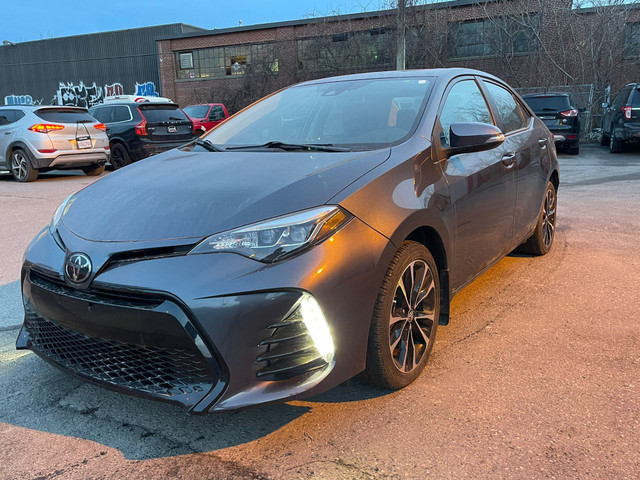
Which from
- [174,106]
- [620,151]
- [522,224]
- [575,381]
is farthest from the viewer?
[620,151]

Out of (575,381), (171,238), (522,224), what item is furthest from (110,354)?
(522,224)

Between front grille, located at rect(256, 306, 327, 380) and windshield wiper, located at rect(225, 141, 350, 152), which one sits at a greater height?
windshield wiper, located at rect(225, 141, 350, 152)

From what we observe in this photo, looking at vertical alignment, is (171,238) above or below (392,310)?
above

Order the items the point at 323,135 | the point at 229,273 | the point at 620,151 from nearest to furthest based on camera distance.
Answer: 1. the point at 229,273
2. the point at 323,135
3. the point at 620,151

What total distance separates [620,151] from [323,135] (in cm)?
1370

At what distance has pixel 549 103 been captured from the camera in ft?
44.1

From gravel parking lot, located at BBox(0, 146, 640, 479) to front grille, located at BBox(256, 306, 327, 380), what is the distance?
1.22ft

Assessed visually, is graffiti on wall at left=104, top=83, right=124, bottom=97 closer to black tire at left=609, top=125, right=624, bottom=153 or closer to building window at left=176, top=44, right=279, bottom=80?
building window at left=176, top=44, right=279, bottom=80

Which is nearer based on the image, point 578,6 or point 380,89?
point 380,89

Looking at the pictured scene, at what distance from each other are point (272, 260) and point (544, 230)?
360 cm

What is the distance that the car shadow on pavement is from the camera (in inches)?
90.2

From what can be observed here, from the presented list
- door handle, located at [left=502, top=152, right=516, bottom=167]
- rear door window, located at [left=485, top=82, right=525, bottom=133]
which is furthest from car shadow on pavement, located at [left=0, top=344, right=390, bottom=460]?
rear door window, located at [left=485, top=82, right=525, bottom=133]

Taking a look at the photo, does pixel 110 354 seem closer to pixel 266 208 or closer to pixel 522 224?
pixel 266 208

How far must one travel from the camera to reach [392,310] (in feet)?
→ 8.25
